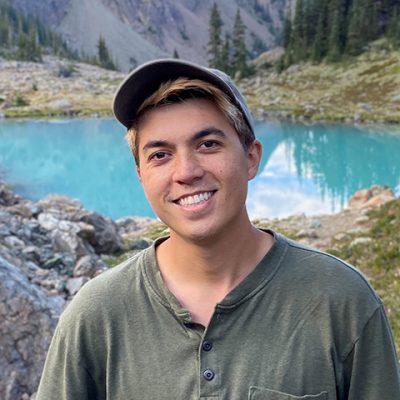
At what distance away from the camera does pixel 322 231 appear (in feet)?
48.8

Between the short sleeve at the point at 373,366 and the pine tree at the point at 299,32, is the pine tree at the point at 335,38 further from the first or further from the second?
the short sleeve at the point at 373,366

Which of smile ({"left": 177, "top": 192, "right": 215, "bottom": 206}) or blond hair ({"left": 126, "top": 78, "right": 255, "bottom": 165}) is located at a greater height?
blond hair ({"left": 126, "top": 78, "right": 255, "bottom": 165})

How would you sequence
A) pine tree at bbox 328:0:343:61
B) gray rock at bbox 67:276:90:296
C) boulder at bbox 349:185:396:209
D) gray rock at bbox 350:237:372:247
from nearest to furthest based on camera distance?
gray rock at bbox 67:276:90:296, gray rock at bbox 350:237:372:247, boulder at bbox 349:185:396:209, pine tree at bbox 328:0:343:61

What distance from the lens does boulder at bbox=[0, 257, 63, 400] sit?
465 cm

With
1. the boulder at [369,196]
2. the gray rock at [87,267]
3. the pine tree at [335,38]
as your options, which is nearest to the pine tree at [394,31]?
the pine tree at [335,38]

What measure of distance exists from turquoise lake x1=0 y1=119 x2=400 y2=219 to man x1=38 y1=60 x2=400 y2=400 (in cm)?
1767

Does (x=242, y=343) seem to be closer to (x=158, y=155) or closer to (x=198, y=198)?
(x=198, y=198)

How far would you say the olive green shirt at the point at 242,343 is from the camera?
1921 millimetres

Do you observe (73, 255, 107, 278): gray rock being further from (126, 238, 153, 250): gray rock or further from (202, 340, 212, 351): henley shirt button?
(202, 340, 212, 351): henley shirt button

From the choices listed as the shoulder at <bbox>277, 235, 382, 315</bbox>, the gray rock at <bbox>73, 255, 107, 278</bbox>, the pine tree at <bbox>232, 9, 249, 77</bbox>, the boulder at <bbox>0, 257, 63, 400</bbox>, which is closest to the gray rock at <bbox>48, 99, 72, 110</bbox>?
the pine tree at <bbox>232, 9, 249, 77</bbox>

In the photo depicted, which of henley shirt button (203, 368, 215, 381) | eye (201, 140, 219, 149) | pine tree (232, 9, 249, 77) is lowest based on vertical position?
henley shirt button (203, 368, 215, 381)

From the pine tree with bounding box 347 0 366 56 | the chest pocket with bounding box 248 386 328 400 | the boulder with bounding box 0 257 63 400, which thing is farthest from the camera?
the pine tree with bounding box 347 0 366 56

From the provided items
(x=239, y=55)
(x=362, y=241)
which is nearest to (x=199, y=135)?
(x=362, y=241)

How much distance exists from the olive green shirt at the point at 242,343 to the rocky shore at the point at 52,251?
219 cm
